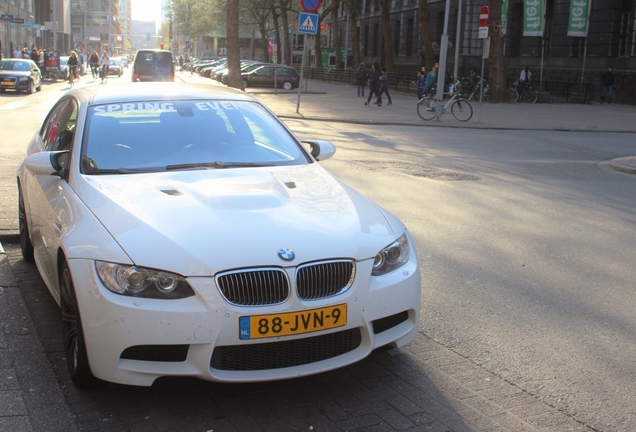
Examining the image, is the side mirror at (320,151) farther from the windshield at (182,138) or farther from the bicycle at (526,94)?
the bicycle at (526,94)

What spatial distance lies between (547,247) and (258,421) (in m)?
4.66

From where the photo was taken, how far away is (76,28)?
131m

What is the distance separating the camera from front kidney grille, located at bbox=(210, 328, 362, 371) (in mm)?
3607

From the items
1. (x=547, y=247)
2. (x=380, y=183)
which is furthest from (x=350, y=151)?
(x=547, y=247)

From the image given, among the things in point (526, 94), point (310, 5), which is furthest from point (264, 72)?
point (310, 5)

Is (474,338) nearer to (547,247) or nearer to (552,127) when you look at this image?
(547,247)

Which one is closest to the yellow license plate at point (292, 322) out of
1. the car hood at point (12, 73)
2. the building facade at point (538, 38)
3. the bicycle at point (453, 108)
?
the bicycle at point (453, 108)

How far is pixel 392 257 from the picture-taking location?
4.07m

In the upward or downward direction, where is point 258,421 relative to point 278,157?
downward

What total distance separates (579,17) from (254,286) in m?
37.2

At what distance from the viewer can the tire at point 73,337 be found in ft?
12.3

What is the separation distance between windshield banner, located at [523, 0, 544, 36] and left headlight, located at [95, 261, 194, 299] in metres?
35.3

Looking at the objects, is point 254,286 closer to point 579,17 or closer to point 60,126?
point 60,126

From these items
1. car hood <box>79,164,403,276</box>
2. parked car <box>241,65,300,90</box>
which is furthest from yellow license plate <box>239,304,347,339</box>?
parked car <box>241,65,300,90</box>
